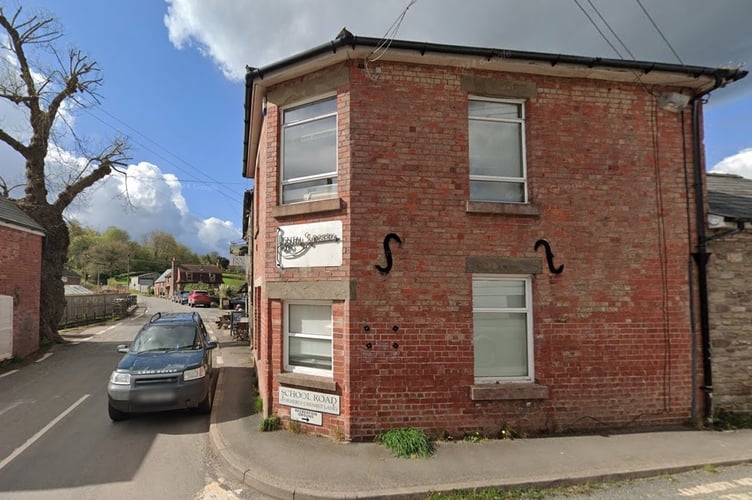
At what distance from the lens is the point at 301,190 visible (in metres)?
7.01

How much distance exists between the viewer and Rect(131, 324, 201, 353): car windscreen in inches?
332

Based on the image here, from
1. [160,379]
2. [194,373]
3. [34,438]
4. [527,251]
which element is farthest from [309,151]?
[34,438]

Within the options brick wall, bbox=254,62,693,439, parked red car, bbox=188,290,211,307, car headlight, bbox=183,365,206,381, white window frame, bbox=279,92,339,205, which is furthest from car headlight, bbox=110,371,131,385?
parked red car, bbox=188,290,211,307

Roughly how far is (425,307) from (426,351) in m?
0.65

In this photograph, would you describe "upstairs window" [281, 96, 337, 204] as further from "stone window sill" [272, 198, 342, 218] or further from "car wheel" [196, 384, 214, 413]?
"car wheel" [196, 384, 214, 413]

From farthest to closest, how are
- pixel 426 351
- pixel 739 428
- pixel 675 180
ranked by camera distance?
pixel 675 180 → pixel 739 428 → pixel 426 351

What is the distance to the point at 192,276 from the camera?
3295 inches

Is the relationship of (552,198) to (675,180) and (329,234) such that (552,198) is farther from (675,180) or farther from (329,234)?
(329,234)

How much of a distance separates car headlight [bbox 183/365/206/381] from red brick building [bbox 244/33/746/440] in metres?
1.61

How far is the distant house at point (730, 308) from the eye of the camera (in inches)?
273

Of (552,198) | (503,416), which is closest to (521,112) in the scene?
(552,198)

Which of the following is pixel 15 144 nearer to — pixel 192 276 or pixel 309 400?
pixel 309 400

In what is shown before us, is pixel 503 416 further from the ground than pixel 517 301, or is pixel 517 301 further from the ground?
pixel 517 301

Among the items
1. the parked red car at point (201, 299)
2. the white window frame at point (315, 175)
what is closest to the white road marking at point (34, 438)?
the white window frame at point (315, 175)
